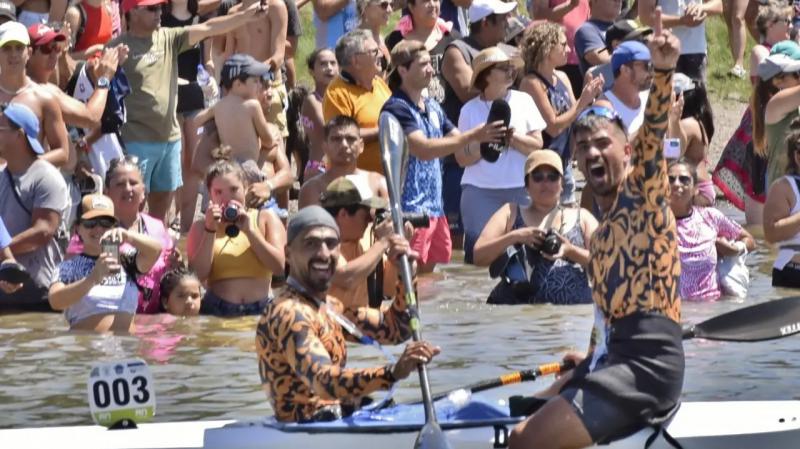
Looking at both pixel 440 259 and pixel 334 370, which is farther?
pixel 440 259

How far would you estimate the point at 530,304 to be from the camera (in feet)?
39.4

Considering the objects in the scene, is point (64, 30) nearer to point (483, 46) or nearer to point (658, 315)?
point (483, 46)

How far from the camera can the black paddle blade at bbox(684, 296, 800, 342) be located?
339 inches

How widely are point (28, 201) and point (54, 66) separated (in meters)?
1.34

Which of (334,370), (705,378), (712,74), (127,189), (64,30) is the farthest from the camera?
(712,74)

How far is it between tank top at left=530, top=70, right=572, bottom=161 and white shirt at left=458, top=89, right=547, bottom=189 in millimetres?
502

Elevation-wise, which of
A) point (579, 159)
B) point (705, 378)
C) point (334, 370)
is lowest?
point (705, 378)

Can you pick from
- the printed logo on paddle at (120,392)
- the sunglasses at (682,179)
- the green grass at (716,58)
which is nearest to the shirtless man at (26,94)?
the sunglasses at (682,179)

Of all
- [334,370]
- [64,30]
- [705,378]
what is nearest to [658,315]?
[334,370]

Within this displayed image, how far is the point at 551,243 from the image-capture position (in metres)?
11.4

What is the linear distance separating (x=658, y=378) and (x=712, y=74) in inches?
517

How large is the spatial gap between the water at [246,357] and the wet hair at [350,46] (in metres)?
1.69

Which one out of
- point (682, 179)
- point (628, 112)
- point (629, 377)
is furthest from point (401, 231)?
point (628, 112)

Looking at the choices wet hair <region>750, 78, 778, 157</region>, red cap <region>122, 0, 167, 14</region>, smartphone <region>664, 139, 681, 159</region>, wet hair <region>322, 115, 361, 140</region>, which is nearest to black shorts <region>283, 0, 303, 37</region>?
red cap <region>122, 0, 167, 14</region>
